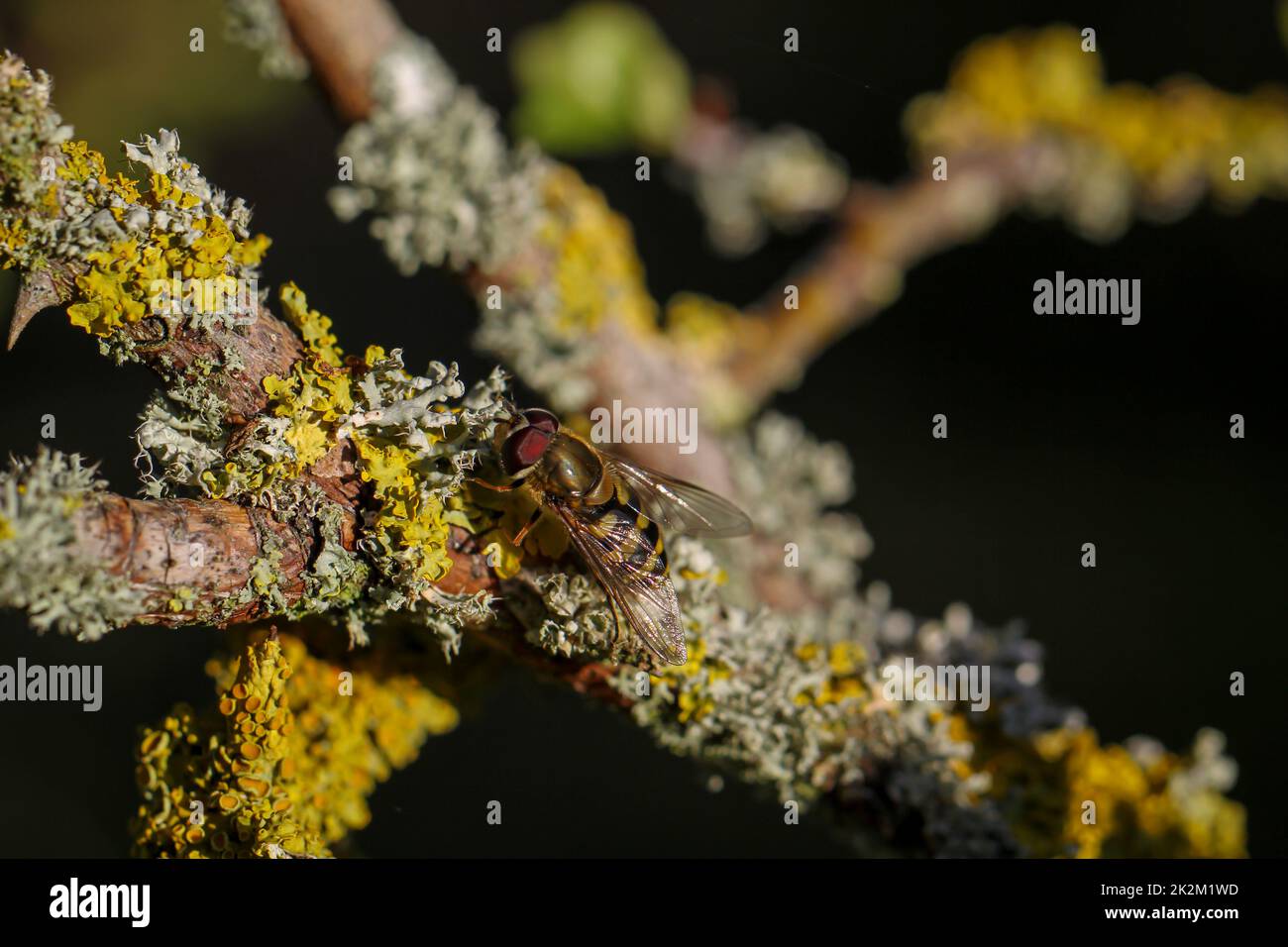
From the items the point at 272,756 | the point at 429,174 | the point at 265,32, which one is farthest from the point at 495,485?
the point at 265,32

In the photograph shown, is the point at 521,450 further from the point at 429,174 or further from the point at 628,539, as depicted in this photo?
the point at 429,174

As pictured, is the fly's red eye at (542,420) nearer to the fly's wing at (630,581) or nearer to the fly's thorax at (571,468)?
the fly's thorax at (571,468)

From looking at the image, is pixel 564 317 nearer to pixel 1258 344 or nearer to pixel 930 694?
pixel 930 694

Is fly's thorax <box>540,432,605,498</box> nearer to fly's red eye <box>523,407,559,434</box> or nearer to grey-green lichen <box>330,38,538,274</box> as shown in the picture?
fly's red eye <box>523,407,559,434</box>

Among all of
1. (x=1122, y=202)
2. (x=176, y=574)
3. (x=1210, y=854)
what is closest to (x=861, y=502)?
(x=1122, y=202)

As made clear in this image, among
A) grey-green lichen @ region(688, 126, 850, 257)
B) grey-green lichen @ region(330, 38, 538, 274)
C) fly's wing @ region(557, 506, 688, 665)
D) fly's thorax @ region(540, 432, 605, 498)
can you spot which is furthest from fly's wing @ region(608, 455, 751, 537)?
grey-green lichen @ region(688, 126, 850, 257)
